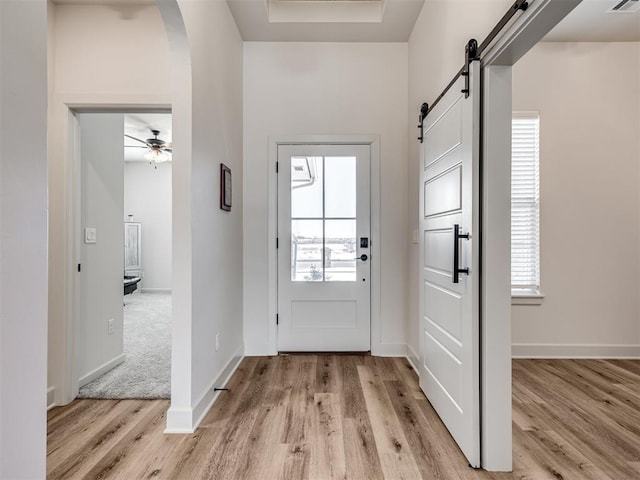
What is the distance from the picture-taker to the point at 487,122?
1581 mm

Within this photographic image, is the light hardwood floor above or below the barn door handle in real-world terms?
below

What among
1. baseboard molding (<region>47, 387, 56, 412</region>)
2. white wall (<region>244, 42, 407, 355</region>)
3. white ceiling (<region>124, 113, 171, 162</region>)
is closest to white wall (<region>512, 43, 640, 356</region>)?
white wall (<region>244, 42, 407, 355</region>)

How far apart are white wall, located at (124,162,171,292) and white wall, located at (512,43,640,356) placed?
21.9 ft

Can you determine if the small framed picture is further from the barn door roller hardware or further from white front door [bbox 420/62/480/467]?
the barn door roller hardware

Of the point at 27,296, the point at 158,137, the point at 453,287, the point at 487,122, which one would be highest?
the point at 158,137

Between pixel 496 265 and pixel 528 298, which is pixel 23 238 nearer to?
pixel 496 265

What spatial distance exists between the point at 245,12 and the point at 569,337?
4151 millimetres

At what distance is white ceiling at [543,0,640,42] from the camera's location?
8.74 ft

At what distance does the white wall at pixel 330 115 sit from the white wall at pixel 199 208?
0.49m

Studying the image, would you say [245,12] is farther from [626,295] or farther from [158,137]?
[626,295]

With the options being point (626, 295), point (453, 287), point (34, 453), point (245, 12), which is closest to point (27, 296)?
point (34, 453)

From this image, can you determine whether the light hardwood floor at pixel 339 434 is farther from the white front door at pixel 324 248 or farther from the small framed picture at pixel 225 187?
the small framed picture at pixel 225 187

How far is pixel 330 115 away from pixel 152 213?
5.60 metres

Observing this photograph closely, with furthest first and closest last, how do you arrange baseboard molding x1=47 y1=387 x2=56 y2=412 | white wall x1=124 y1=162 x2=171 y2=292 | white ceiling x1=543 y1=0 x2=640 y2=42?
white wall x1=124 y1=162 x2=171 y2=292 < white ceiling x1=543 y1=0 x2=640 y2=42 < baseboard molding x1=47 y1=387 x2=56 y2=412
